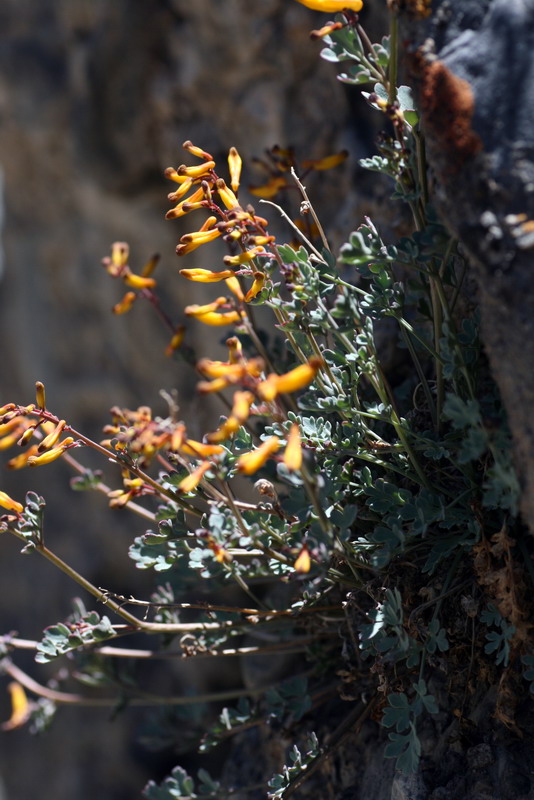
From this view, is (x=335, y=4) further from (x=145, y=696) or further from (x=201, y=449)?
(x=145, y=696)

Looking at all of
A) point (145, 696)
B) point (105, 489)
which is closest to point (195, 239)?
point (105, 489)

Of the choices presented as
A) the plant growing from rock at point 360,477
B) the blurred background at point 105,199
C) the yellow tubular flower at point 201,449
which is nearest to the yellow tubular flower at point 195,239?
the plant growing from rock at point 360,477

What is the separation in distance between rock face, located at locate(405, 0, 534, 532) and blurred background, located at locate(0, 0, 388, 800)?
80 centimetres

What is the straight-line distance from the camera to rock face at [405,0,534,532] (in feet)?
2.84

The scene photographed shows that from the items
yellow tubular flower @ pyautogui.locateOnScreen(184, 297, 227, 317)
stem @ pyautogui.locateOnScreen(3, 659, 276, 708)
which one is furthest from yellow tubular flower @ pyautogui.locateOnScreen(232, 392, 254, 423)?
stem @ pyautogui.locateOnScreen(3, 659, 276, 708)

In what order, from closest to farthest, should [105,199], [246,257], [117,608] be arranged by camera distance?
[246,257], [117,608], [105,199]

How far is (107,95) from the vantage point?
7.66 feet

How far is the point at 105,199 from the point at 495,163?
185 cm

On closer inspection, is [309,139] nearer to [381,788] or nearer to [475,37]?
[475,37]

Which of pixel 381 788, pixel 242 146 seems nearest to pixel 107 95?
pixel 242 146

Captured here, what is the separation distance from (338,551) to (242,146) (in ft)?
4.55

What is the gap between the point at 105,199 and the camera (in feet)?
8.21

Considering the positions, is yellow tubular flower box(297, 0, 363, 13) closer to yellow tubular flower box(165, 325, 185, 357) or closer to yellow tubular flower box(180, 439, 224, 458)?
yellow tubular flower box(180, 439, 224, 458)

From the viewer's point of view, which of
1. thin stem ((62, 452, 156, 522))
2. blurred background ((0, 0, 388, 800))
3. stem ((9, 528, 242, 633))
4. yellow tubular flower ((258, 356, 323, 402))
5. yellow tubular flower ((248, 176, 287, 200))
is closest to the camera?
yellow tubular flower ((258, 356, 323, 402))
